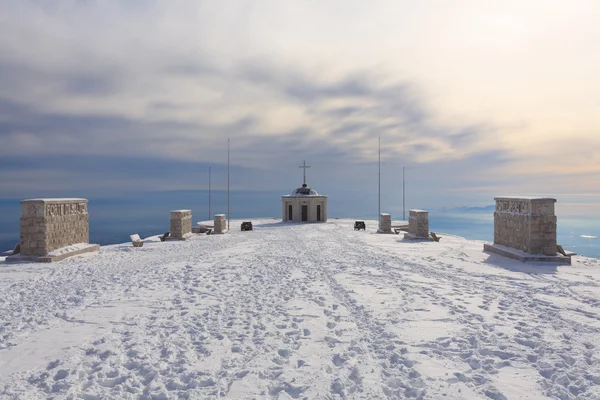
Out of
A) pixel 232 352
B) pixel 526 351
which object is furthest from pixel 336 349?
pixel 526 351

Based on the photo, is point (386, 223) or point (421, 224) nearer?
point (421, 224)

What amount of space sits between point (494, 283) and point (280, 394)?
8.02 m

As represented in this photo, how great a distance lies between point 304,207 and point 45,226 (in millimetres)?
26404

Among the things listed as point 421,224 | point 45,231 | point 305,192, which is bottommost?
point 421,224

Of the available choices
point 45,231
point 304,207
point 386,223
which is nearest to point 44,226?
point 45,231

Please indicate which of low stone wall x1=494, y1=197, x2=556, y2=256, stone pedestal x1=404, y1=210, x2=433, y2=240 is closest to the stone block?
stone pedestal x1=404, y1=210, x2=433, y2=240

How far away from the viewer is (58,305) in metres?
8.15

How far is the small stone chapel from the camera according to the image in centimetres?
3859

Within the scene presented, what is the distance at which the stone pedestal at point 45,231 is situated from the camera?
14.4 metres

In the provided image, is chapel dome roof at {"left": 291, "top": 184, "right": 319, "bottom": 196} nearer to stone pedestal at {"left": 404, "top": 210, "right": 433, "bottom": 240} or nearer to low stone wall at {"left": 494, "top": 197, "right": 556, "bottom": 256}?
stone pedestal at {"left": 404, "top": 210, "right": 433, "bottom": 240}

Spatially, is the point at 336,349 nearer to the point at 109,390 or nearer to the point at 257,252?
the point at 109,390

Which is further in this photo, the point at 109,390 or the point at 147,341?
the point at 147,341

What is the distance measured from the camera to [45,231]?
14523mm

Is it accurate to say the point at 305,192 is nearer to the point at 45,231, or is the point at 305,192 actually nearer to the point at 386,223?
the point at 386,223
